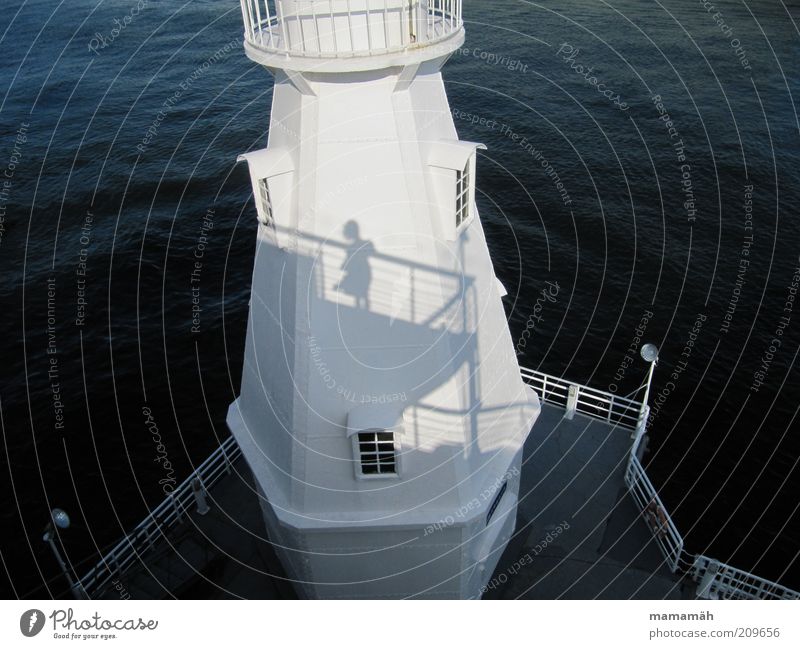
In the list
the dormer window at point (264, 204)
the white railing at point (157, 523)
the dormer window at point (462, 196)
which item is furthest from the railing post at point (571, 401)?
the dormer window at point (264, 204)

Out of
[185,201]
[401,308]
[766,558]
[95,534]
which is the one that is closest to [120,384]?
[95,534]

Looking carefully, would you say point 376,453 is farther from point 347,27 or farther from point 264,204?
point 347,27

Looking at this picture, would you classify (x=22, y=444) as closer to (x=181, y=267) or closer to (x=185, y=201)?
(x=181, y=267)

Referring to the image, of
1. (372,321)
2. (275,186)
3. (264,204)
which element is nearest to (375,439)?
(372,321)

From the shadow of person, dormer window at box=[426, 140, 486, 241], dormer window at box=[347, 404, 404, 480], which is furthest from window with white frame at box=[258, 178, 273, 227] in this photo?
dormer window at box=[347, 404, 404, 480]

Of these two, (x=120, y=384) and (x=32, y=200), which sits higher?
(x=32, y=200)

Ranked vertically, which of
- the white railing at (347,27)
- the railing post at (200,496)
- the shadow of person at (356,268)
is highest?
the white railing at (347,27)

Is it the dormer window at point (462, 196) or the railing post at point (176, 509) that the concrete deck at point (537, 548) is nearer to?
the railing post at point (176, 509)
